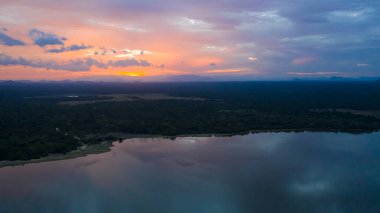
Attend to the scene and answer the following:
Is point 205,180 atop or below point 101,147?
below

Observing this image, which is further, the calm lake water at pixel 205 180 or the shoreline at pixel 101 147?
the shoreline at pixel 101 147

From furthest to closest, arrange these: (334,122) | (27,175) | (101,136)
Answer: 1. (334,122)
2. (101,136)
3. (27,175)

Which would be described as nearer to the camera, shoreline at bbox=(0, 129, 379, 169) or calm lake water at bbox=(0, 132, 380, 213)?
calm lake water at bbox=(0, 132, 380, 213)

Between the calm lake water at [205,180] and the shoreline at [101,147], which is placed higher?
the shoreline at [101,147]

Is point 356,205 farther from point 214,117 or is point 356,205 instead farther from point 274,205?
point 214,117

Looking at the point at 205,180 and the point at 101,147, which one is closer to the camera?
the point at 205,180

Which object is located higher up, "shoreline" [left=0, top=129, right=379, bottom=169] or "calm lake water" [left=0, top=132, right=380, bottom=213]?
"shoreline" [left=0, top=129, right=379, bottom=169]

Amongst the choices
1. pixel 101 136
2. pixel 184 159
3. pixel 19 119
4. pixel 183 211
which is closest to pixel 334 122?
pixel 184 159

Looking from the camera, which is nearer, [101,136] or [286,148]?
[286,148]
